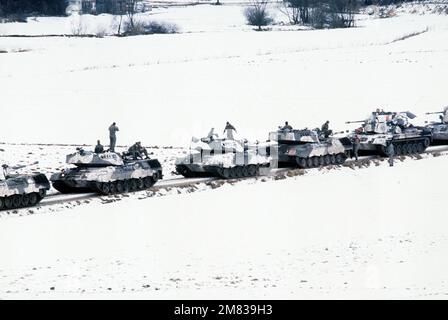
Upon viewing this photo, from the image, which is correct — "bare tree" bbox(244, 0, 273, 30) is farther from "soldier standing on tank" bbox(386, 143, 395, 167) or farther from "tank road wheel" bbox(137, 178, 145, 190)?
"tank road wheel" bbox(137, 178, 145, 190)

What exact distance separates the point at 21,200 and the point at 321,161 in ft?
47.1

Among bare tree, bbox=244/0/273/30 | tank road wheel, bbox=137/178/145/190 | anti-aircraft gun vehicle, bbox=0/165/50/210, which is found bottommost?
tank road wheel, bbox=137/178/145/190

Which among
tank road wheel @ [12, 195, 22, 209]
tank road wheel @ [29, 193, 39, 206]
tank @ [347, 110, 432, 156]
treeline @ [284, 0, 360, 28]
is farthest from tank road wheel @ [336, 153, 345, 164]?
treeline @ [284, 0, 360, 28]

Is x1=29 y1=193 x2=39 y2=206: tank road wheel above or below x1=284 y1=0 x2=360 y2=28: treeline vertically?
below

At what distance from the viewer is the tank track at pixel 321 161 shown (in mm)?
42344

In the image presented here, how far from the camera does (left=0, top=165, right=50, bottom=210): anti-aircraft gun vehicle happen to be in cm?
3272

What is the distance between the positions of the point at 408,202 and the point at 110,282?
13.0 meters

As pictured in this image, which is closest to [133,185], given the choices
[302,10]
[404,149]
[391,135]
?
[391,135]

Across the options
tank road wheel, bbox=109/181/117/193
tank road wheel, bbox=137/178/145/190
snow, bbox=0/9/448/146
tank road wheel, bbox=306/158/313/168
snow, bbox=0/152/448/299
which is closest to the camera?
snow, bbox=0/152/448/299

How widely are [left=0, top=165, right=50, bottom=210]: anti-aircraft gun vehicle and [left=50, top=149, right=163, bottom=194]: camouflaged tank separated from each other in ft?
5.69

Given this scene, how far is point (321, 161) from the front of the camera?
4325cm

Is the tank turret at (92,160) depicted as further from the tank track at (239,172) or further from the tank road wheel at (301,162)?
the tank road wheel at (301,162)

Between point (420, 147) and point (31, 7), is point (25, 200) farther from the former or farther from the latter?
point (31, 7)

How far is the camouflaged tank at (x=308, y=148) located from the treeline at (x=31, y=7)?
49.0 m
